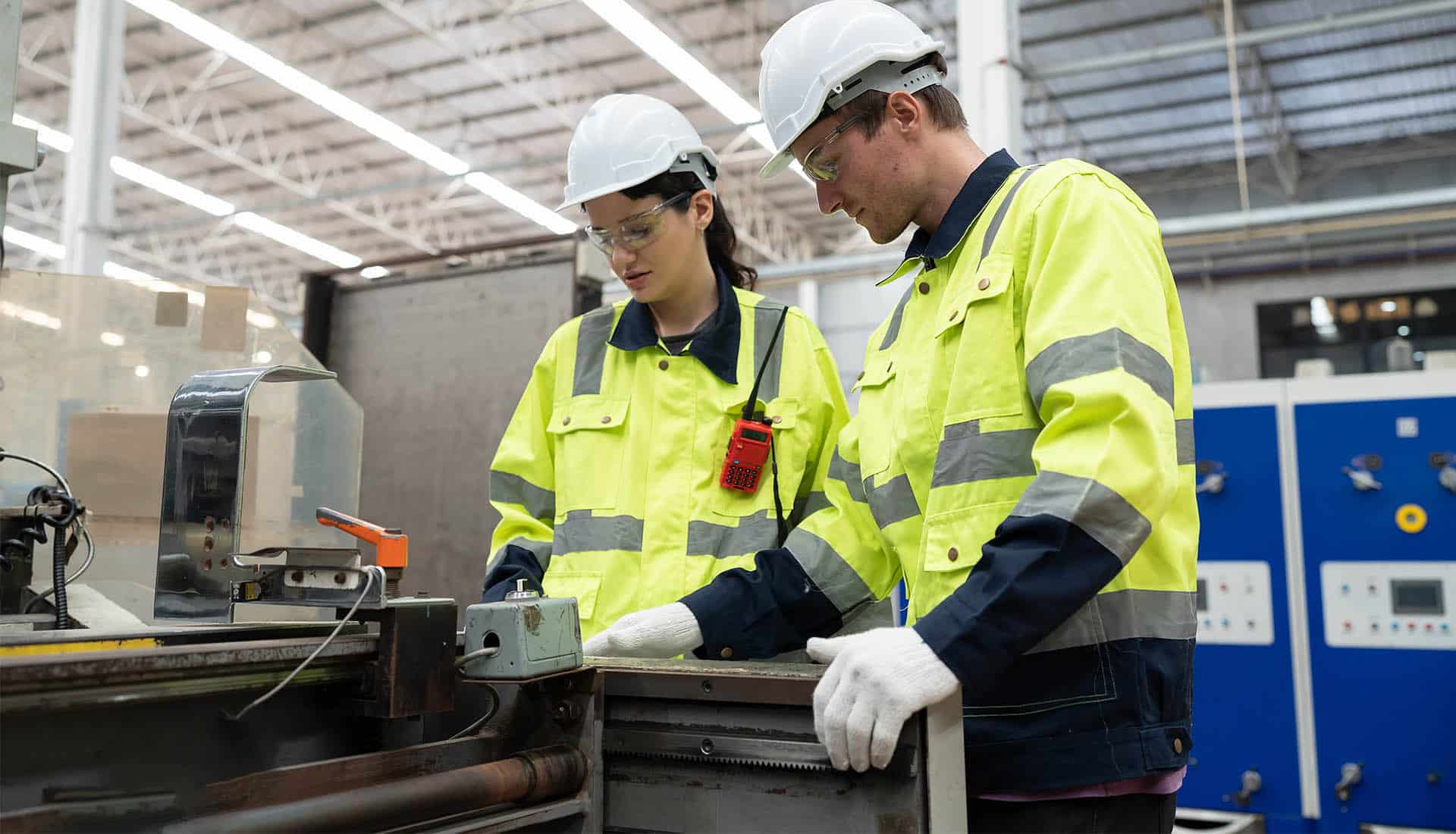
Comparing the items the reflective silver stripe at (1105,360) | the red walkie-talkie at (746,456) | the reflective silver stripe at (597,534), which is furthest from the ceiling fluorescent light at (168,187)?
the reflective silver stripe at (1105,360)

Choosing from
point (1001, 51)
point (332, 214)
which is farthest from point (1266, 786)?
point (332, 214)

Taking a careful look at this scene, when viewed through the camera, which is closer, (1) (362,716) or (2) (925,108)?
(1) (362,716)

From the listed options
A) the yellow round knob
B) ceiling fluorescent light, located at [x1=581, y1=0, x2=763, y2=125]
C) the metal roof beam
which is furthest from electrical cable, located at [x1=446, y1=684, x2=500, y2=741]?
ceiling fluorescent light, located at [x1=581, y1=0, x2=763, y2=125]

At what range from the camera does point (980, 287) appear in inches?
46.9

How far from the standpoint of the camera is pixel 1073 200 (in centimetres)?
114

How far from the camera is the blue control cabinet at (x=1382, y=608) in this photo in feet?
11.6

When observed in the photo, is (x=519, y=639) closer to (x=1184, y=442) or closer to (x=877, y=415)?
(x=877, y=415)

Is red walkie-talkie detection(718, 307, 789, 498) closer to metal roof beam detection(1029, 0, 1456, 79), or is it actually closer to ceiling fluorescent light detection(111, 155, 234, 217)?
metal roof beam detection(1029, 0, 1456, 79)

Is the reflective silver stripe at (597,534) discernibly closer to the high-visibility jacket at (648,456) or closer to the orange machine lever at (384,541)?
the high-visibility jacket at (648,456)

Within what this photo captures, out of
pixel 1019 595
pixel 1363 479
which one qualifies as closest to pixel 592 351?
pixel 1019 595

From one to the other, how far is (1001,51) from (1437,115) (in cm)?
654

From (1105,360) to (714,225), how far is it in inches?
41.8

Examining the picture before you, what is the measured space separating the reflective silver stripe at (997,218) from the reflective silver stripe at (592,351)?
2.62ft

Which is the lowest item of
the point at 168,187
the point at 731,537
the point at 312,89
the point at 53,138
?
the point at 731,537
